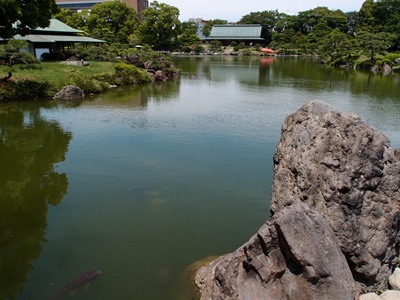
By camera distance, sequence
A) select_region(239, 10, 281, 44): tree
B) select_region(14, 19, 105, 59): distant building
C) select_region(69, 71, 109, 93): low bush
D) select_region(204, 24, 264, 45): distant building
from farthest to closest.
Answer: select_region(239, 10, 281, 44): tree → select_region(204, 24, 264, 45): distant building → select_region(14, 19, 105, 59): distant building → select_region(69, 71, 109, 93): low bush

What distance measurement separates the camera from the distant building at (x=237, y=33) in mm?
99438

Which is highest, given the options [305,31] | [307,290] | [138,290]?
[305,31]

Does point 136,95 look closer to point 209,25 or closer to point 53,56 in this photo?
point 53,56

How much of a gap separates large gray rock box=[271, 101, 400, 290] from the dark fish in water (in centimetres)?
400

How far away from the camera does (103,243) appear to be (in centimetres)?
797

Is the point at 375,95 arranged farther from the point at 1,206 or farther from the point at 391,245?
the point at 1,206

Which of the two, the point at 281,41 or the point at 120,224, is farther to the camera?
the point at 281,41

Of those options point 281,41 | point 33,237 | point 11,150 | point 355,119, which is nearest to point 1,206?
point 33,237

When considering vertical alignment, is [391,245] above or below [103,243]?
above

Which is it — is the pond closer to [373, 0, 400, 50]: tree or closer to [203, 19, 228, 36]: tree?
[373, 0, 400, 50]: tree

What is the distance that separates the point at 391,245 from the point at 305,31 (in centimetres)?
10121

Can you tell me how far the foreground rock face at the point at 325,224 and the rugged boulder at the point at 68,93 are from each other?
20.4 meters

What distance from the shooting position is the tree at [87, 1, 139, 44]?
76375 mm

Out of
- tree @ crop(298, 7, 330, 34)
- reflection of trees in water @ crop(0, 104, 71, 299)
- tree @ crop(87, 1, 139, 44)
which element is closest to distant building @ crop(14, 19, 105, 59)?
reflection of trees in water @ crop(0, 104, 71, 299)
